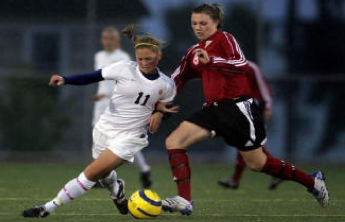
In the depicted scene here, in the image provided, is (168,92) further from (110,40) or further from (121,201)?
(110,40)

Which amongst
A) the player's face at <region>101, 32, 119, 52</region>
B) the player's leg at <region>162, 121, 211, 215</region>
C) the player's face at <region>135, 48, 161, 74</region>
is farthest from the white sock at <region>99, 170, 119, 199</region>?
the player's face at <region>101, 32, 119, 52</region>

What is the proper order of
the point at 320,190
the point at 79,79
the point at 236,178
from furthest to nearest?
1. the point at 236,178
2. the point at 320,190
3. the point at 79,79

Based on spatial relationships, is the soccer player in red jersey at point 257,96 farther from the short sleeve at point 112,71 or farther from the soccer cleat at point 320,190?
the short sleeve at point 112,71

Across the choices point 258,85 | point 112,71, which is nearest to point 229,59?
point 112,71

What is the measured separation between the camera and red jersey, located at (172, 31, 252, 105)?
8.23 meters

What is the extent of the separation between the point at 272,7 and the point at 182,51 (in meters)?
1.56

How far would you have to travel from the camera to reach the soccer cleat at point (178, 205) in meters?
7.81

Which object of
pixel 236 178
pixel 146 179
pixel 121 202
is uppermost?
pixel 121 202

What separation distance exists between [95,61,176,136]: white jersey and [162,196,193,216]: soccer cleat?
618 mm

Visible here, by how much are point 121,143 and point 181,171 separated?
21.0 inches

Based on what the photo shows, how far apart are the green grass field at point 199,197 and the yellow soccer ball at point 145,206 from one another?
0.17m

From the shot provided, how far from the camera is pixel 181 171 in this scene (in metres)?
8.07

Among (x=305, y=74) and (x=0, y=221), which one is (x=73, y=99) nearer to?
(x=305, y=74)

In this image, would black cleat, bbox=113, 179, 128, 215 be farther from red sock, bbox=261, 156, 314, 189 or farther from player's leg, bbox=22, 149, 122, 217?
red sock, bbox=261, 156, 314, 189
